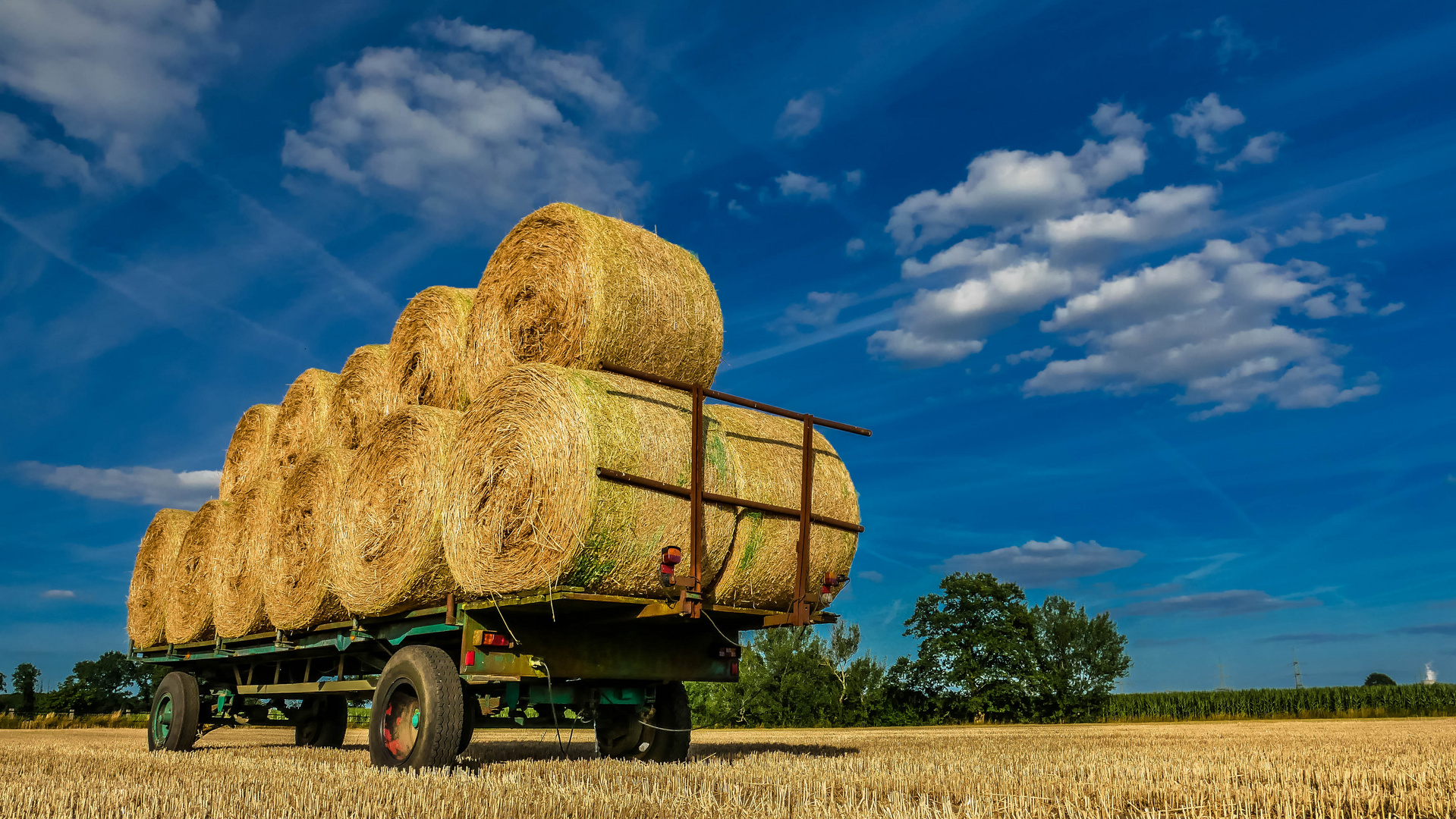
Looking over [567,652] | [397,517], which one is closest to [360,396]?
[397,517]

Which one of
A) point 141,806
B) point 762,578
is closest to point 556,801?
point 141,806

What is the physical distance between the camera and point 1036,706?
36.1 m

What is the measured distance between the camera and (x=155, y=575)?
12977 millimetres

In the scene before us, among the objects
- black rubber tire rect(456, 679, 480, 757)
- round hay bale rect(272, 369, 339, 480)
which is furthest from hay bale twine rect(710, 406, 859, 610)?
round hay bale rect(272, 369, 339, 480)

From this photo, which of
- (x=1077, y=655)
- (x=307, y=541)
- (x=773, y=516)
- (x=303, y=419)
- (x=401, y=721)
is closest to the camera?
(x=401, y=721)

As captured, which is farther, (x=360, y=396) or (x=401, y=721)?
(x=360, y=396)

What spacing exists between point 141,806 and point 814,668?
99.5ft

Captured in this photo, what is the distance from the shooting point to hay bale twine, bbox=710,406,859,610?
7.88 metres

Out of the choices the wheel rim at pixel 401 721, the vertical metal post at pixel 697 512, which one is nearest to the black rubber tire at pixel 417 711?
the wheel rim at pixel 401 721

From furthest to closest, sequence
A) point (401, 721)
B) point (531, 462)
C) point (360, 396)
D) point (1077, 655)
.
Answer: point (1077, 655) → point (360, 396) → point (401, 721) → point (531, 462)

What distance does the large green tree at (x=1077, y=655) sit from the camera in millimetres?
37281

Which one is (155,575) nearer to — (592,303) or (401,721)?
(401,721)

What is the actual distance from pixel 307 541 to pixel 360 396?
181 centimetres

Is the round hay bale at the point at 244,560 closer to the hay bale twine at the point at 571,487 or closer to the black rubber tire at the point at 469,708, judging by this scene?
the black rubber tire at the point at 469,708
